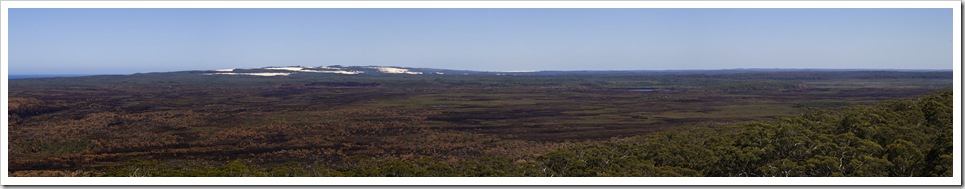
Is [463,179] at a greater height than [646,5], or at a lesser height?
lesser

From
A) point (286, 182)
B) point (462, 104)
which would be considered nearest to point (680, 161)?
point (286, 182)

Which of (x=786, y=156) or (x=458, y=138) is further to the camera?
(x=458, y=138)

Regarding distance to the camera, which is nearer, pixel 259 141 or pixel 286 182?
pixel 286 182

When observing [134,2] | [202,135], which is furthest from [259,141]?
[134,2]

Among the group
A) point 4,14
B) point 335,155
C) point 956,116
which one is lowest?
point 335,155

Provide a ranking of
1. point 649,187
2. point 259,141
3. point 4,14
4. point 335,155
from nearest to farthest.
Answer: point 649,187 → point 4,14 → point 335,155 → point 259,141

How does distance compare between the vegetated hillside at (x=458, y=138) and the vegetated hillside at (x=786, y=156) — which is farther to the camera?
the vegetated hillside at (x=458, y=138)

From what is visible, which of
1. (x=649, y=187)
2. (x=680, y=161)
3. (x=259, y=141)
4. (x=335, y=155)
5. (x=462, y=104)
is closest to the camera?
(x=649, y=187)

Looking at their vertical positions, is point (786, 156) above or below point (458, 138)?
above

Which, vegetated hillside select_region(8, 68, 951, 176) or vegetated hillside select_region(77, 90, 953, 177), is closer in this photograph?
vegetated hillside select_region(77, 90, 953, 177)

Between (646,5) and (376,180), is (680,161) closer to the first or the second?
(646,5)
